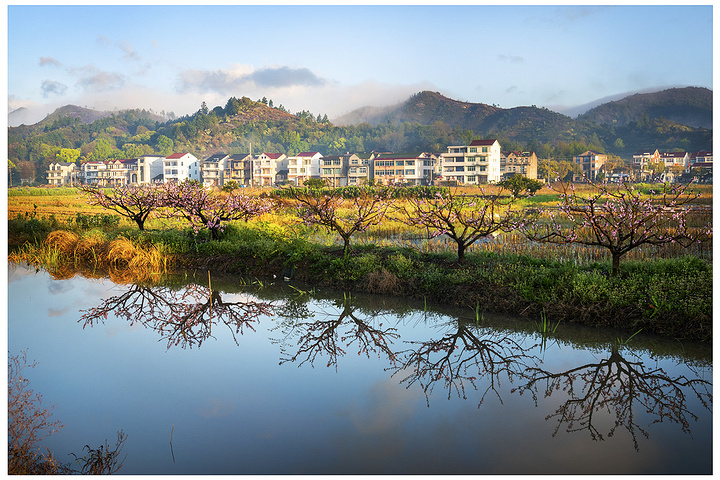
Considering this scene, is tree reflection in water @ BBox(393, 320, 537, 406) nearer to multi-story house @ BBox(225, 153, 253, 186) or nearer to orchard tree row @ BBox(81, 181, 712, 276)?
orchard tree row @ BBox(81, 181, 712, 276)

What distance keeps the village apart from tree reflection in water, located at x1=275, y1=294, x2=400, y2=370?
159ft

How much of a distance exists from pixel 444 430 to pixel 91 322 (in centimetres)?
472

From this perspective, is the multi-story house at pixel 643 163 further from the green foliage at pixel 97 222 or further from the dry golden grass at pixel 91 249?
the dry golden grass at pixel 91 249

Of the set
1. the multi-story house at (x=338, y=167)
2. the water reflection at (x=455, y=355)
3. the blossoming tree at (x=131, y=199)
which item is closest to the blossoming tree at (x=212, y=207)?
the blossoming tree at (x=131, y=199)

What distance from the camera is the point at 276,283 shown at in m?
8.58

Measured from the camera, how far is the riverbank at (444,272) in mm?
5715

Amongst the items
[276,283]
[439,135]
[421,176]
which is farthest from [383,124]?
[276,283]

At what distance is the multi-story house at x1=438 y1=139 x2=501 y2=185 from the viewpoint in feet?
196

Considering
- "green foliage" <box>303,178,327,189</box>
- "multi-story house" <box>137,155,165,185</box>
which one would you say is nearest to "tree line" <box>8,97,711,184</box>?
"multi-story house" <box>137,155,165,185</box>

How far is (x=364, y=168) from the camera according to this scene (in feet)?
204

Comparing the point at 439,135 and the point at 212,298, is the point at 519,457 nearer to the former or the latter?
the point at 212,298

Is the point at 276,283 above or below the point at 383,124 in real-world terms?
below

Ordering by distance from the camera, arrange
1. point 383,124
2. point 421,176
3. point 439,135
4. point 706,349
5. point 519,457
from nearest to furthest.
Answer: point 519,457 → point 706,349 → point 421,176 → point 439,135 → point 383,124

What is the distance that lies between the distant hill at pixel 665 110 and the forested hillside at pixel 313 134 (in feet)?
12.3
